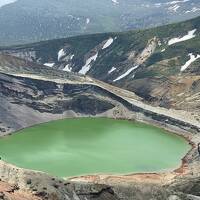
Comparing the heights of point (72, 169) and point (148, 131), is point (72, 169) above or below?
below

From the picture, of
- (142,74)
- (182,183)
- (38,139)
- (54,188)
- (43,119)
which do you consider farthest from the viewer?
(142,74)

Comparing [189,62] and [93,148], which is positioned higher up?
[189,62]

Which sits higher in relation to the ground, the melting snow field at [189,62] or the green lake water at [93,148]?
the melting snow field at [189,62]

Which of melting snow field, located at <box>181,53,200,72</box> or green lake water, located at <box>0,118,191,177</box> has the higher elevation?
melting snow field, located at <box>181,53,200,72</box>

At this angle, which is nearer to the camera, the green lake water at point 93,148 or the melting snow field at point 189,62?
the green lake water at point 93,148

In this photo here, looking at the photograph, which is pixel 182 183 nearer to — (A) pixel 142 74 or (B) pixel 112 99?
(B) pixel 112 99

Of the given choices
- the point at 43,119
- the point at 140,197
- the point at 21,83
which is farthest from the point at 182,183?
the point at 21,83

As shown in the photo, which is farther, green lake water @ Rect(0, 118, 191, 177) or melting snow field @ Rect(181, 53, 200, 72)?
melting snow field @ Rect(181, 53, 200, 72)

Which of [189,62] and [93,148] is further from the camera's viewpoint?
[189,62]
